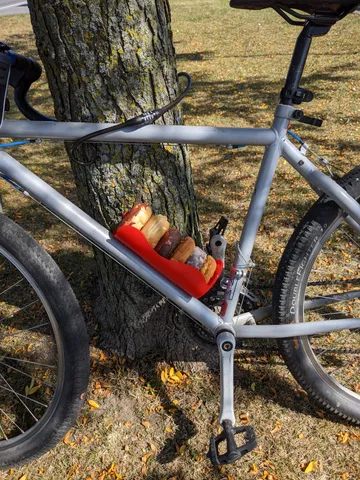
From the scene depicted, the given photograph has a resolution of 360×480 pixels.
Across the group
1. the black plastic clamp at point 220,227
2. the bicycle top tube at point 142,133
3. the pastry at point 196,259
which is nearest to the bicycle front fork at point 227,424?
the pastry at point 196,259

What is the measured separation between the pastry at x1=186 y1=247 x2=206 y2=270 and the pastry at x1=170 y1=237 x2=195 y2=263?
0.05 ft

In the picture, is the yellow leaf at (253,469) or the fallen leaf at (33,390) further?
the fallen leaf at (33,390)

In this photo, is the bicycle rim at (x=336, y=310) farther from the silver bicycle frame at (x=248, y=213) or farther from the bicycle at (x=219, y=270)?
the silver bicycle frame at (x=248, y=213)

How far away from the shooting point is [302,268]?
1807 millimetres

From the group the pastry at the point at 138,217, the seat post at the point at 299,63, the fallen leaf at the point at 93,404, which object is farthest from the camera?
the fallen leaf at the point at 93,404

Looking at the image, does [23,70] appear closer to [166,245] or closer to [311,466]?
[166,245]

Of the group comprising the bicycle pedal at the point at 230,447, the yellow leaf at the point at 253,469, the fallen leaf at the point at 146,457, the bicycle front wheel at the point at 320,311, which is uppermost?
the bicycle front wheel at the point at 320,311

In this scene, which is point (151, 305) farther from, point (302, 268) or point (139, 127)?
point (139, 127)

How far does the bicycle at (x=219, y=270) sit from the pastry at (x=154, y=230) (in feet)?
0.26

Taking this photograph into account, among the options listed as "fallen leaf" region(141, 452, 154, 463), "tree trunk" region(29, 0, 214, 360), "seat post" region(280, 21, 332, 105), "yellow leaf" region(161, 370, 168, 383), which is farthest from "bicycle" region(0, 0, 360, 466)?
"yellow leaf" region(161, 370, 168, 383)

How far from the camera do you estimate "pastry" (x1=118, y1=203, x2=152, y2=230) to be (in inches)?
65.9

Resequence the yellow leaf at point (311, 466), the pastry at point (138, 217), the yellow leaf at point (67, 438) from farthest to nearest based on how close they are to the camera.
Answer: the yellow leaf at point (67, 438)
the yellow leaf at point (311, 466)
the pastry at point (138, 217)

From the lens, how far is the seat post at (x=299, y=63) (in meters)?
1.46

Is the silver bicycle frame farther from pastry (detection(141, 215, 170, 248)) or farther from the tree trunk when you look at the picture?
the tree trunk
